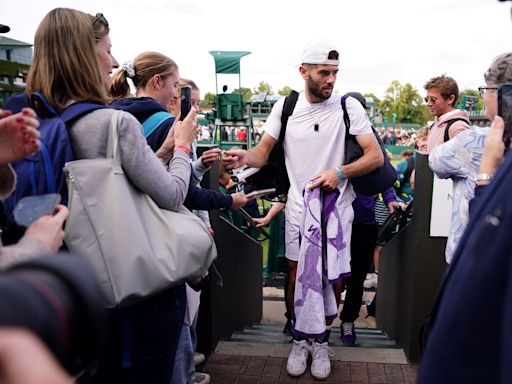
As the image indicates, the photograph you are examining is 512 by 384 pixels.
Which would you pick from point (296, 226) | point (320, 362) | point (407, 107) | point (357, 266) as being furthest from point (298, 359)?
point (407, 107)

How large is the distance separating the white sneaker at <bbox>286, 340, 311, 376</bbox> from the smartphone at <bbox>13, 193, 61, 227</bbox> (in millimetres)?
2213

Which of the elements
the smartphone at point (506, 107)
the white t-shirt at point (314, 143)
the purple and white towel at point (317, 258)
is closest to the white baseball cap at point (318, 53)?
the white t-shirt at point (314, 143)

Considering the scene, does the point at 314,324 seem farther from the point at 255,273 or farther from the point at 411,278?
the point at 255,273

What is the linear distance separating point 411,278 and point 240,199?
1.42 metres

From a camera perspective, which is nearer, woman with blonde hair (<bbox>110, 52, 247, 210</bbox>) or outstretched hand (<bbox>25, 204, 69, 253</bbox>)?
outstretched hand (<bbox>25, 204, 69, 253</bbox>)

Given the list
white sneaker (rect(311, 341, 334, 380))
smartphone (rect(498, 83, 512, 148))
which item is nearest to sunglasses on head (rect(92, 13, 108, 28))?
smartphone (rect(498, 83, 512, 148))

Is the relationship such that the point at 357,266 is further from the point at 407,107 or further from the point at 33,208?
the point at 407,107

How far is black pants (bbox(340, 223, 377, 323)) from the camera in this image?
12.7ft

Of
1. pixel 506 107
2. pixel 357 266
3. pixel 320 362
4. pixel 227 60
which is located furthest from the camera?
pixel 227 60

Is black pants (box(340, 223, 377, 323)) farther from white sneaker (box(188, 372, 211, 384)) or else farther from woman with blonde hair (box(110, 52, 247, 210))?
woman with blonde hair (box(110, 52, 247, 210))

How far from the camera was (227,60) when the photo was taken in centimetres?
1722

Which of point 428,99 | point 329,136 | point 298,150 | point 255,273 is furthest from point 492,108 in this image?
point 255,273

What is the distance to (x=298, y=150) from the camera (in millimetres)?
3346

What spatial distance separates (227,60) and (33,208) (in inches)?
652
